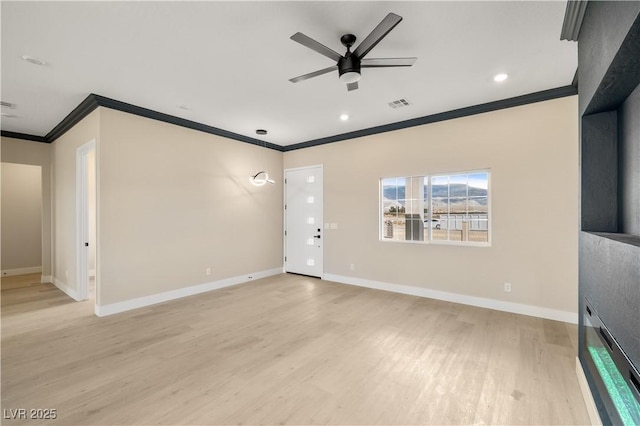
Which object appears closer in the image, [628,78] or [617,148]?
[628,78]

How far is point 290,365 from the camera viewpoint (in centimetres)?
258

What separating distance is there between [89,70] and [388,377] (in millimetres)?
4375

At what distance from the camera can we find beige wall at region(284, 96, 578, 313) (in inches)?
141

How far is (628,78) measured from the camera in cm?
162

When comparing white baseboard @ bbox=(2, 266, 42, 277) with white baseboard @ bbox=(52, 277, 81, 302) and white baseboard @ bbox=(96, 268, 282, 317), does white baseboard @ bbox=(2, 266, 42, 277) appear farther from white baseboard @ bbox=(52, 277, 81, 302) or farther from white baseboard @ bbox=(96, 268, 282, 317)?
white baseboard @ bbox=(96, 268, 282, 317)

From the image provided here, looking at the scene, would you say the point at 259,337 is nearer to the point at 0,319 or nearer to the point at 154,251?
the point at 154,251

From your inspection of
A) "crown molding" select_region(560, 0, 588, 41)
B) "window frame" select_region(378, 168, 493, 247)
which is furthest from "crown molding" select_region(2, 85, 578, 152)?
"crown molding" select_region(560, 0, 588, 41)

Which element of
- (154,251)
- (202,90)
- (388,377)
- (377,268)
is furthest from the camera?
(377,268)

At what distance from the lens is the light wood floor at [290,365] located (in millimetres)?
1981

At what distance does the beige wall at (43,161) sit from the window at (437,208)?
6.67 meters

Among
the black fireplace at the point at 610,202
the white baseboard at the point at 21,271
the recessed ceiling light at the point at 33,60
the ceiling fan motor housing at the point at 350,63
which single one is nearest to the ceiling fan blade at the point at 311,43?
the ceiling fan motor housing at the point at 350,63

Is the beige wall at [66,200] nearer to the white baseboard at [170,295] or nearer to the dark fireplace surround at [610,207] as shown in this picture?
the white baseboard at [170,295]

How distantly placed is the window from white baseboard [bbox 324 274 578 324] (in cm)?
84

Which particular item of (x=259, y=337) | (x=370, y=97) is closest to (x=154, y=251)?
(x=259, y=337)
